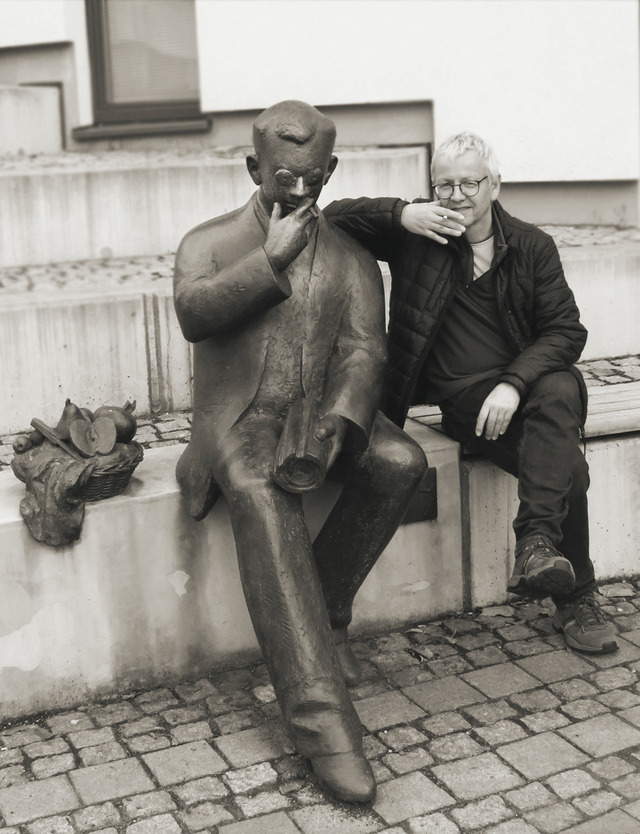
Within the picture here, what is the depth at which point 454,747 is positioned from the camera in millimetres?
3430

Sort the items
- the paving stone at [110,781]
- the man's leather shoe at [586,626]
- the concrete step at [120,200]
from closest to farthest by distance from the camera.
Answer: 1. the paving stone at [110,781]
2. the man's leather shoe at [586,626]
3. the concrete step at [120,200]

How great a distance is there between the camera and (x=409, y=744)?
3449 millimetres

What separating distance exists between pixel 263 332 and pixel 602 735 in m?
1.49

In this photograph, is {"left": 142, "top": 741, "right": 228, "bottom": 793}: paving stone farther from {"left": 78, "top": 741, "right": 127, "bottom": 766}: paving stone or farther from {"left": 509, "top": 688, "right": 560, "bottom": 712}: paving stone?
{"left": 509, "top": 688, "right": 560, "bottom": 712}: paving stone

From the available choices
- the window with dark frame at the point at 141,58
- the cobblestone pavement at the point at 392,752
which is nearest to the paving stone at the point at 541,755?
the cobblestone pavement at the point at 392,752

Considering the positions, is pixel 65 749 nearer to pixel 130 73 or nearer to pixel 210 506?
pixel 210 506

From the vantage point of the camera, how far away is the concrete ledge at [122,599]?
11.9 feet

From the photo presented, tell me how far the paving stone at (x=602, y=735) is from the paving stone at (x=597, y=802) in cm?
19

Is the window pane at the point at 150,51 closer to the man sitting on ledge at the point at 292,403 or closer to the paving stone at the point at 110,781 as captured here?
the man sitting on ledge at the point at 292,403

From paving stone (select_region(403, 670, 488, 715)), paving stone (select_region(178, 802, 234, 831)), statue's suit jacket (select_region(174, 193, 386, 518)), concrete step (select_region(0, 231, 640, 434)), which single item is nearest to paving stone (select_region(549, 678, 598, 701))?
paving stone (select_region(403, 670, 488, 715))

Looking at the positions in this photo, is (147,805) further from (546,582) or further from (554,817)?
(546,582)

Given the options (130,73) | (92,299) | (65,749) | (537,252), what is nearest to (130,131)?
(130,73)

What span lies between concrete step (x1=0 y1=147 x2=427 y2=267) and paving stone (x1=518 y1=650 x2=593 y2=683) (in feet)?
11.8

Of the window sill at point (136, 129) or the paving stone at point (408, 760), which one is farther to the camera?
the window sill at point (136, 129)
